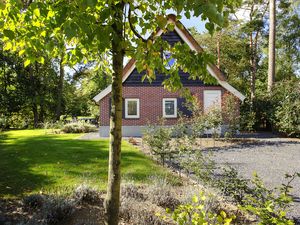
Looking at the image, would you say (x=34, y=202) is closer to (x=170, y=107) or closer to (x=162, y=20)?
(x=162, y=20)

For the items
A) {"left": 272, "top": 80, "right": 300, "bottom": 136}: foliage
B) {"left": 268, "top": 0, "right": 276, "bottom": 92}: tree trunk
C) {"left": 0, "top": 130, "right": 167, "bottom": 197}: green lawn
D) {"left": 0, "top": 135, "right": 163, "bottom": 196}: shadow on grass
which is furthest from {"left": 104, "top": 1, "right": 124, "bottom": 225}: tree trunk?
{"left": 268, "top": 0, "right": 276, "bottom": 92}: tree trunk

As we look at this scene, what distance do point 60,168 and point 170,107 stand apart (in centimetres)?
1097

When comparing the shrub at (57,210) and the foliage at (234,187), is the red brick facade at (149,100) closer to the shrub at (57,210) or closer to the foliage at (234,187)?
the foliage at (234,187)

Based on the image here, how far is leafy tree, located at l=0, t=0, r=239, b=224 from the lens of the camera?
2.25 metres

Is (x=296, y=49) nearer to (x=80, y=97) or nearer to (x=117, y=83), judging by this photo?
(x=80, y=97)

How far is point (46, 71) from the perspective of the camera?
31.9 metres

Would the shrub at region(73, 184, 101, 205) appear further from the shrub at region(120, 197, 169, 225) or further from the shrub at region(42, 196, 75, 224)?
the shrub at region(120, 197, 169, 225)

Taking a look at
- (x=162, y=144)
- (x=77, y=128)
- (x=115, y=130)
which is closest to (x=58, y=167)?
(x=162, y=144)

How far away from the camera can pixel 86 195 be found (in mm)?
4855

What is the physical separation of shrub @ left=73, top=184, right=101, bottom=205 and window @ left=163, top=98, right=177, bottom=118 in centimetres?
1323

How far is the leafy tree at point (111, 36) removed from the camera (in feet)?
7.37

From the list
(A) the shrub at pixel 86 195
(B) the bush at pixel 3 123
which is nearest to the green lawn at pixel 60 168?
(A) the shrub at pixel 86 195

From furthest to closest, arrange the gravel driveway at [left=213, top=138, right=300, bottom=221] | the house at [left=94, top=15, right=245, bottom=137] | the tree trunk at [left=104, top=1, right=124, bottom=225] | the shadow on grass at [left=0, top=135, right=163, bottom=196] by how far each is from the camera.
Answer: the house at [left=94, top=15, right=245, bottom=137] < the gravel driveway at [left=213, top=138, right=300, bottom=221] < the shadow on grass at [left=0, top=135, right=163, bottom=196] < the tree trunk at [left=104, top=1, right=124, bottom=225]

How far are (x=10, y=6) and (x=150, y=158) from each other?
25.3 feet
